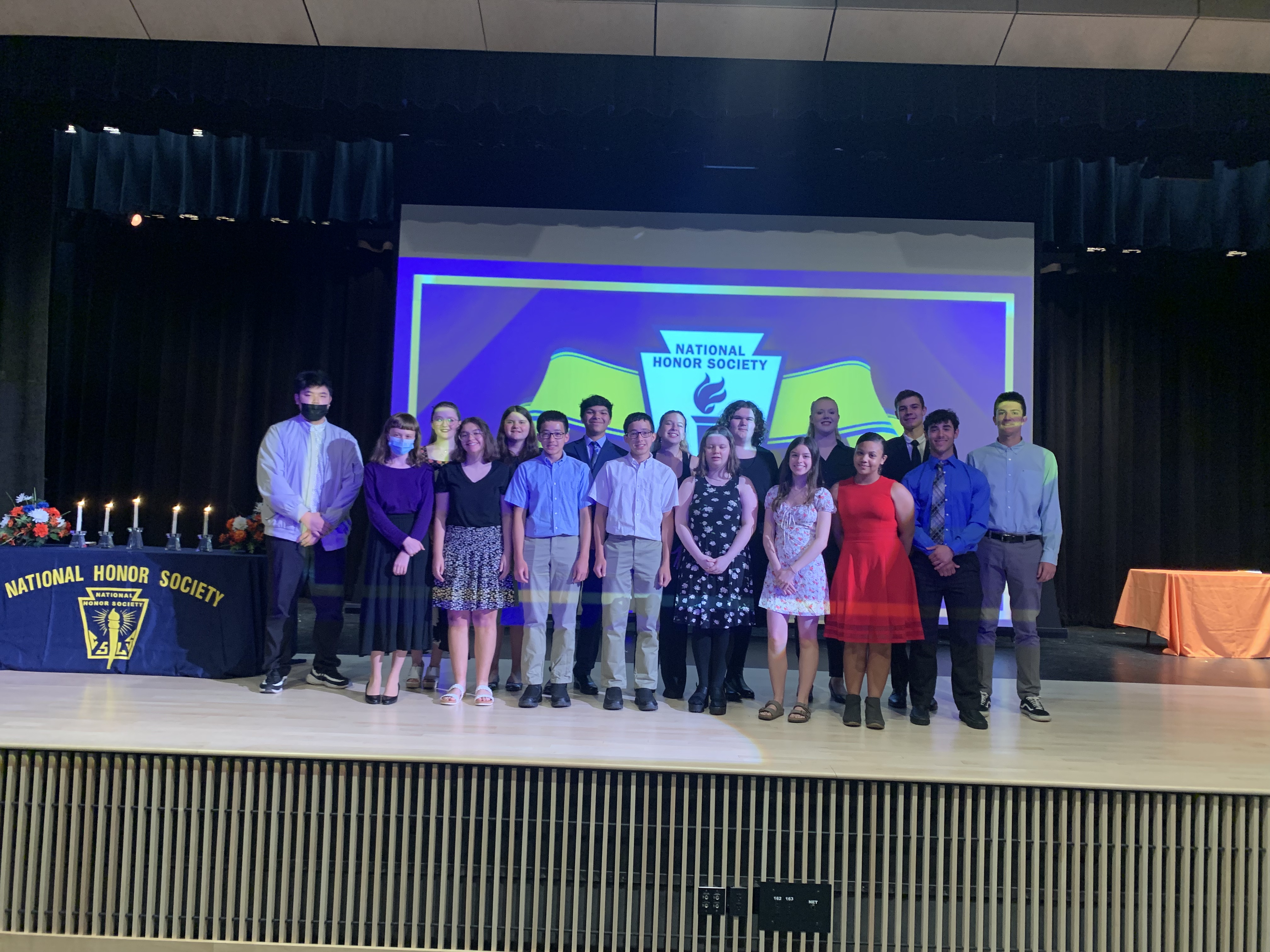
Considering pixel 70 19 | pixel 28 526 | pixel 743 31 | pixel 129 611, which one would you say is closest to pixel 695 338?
pixel 743 31

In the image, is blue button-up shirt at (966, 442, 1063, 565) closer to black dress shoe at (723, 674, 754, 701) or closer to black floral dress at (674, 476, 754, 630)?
black floral dress at (674, 476, 754, 630)

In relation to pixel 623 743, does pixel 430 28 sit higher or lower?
higher

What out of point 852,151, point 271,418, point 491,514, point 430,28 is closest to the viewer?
point 491,514

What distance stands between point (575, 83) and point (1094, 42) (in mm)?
2434

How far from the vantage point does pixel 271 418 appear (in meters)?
7.12

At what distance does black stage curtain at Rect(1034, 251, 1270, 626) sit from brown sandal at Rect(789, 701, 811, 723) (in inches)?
180

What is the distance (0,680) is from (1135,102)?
5753 mm

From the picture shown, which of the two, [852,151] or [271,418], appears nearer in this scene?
[852,151]

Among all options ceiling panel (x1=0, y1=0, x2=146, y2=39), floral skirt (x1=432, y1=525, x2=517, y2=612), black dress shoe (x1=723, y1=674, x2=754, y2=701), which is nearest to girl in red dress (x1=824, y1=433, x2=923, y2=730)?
black dress shoe (x1=723, y1=674, x2=754, y2=701)

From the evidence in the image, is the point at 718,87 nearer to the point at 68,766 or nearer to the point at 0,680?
the point at 68,766

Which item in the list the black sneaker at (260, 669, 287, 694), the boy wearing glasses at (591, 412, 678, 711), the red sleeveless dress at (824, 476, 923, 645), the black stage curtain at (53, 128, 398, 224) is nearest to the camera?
the red sleeveless dress at (824, 476, 923, 645)

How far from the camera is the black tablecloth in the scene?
3.88 metres

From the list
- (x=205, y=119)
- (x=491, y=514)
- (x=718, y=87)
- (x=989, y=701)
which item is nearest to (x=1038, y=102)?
(x=718, y=87)

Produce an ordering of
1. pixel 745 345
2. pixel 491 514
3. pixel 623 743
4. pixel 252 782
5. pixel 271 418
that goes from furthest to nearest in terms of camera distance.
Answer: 1. pixel 271 418
2. pixel 745 345
3. pixel 491 514
4. pixel 623 743
5. pixel 252 782
